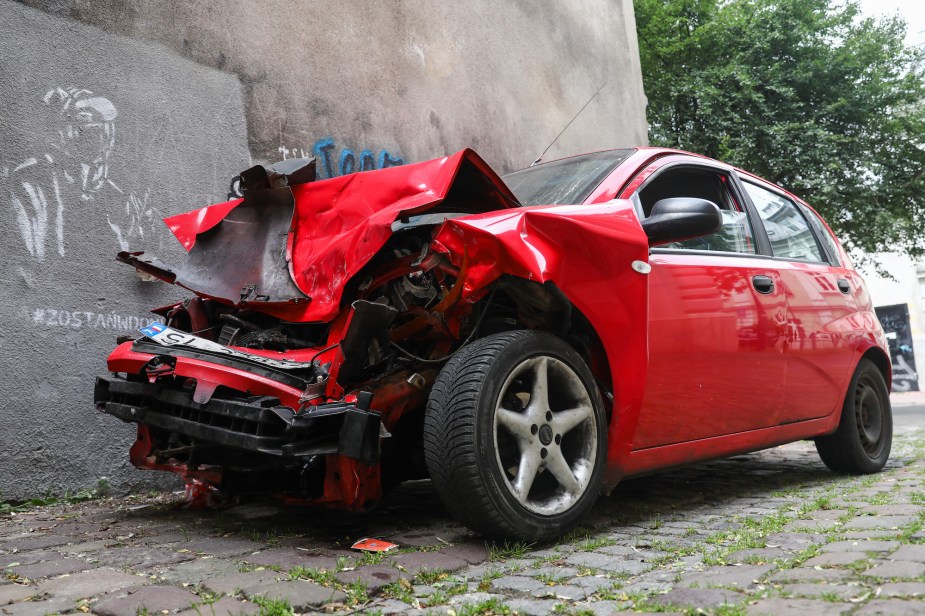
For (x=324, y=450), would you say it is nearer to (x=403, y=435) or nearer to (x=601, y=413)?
(x=403, y=435)

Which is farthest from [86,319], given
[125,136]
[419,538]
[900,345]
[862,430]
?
[900,345]

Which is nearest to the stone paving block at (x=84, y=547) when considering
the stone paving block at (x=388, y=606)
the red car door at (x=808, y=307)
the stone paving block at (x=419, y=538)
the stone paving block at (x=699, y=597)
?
the stone paving block at (x=419, y=538)

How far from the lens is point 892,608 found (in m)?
2.03

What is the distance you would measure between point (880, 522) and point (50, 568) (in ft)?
10.0

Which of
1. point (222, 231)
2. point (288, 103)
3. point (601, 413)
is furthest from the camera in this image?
point (288, 103)

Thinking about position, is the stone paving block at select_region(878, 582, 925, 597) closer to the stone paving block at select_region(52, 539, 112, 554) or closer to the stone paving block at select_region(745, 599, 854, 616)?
the stone paving block at select_region(745, 599, 854, 616)

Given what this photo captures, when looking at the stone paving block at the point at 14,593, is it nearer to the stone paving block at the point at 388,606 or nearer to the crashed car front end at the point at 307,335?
the crashed car front end at the point at 307,335

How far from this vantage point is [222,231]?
3.65 m

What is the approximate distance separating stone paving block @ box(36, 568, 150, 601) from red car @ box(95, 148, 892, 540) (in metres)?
0.52

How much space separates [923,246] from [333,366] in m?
14.9

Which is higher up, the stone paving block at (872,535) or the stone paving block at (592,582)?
the stone paving block at (592,582)

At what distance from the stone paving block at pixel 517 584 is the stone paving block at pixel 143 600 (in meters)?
0.87

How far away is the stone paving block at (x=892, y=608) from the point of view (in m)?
1.98

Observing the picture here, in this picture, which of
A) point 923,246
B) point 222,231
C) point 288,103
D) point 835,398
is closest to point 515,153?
point 288,103
